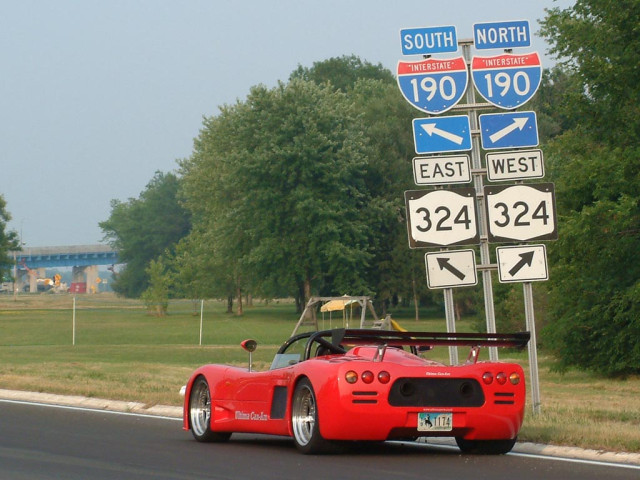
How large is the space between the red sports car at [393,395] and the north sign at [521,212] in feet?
17.2

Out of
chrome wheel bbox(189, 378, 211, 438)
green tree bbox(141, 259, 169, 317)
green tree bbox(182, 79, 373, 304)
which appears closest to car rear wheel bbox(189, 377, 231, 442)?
chrome wheel bbox(189, 378, 211, 438)

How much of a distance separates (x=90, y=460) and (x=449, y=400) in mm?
3122

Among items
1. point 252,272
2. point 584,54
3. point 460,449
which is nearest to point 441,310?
point 252,272

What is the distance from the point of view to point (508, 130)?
56.5ft

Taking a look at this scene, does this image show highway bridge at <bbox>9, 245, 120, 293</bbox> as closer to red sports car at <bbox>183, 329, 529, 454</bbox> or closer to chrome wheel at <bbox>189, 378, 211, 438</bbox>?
chrome wheel at <bbox>189, 378, 211, 438</bbox>

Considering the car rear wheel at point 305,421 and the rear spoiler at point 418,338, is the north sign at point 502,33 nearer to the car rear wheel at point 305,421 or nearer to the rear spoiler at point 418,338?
the rear spoiler at point 418,338

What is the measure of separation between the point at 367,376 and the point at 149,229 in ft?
450

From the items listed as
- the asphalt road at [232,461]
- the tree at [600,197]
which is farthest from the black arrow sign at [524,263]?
the tree at [600,197]

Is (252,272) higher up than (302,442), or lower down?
higher up

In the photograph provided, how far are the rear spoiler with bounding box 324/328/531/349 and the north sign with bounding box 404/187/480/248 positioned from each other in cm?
533

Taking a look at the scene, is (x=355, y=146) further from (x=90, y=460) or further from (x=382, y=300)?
(x=90, y=460)

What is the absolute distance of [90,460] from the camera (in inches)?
408

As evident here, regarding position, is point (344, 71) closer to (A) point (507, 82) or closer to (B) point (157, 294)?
(B) point (157, 294)

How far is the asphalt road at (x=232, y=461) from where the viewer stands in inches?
367
